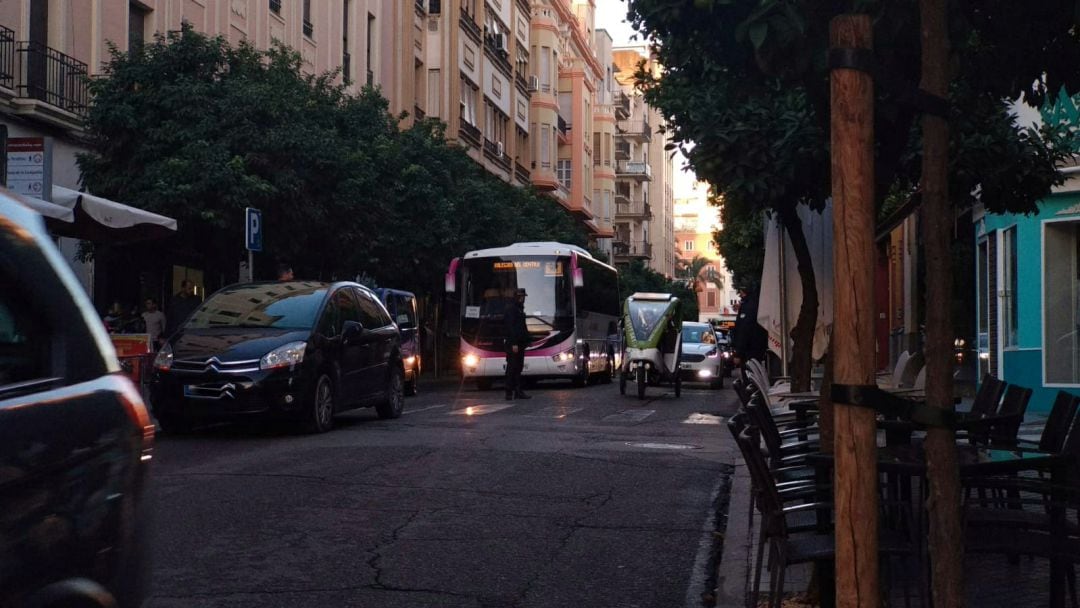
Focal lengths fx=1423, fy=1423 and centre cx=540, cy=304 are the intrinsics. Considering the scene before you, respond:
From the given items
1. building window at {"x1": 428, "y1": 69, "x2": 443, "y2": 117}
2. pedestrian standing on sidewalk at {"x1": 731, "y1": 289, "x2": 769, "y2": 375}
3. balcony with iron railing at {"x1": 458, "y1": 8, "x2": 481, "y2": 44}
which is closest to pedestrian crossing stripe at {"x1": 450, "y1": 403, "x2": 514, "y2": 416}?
pedestrian standing on sidewalk at {"x1": 731, "y1": 289, "x2": 769, "y2": 375}

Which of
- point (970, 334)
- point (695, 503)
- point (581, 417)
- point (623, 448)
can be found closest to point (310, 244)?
point (581, 417)

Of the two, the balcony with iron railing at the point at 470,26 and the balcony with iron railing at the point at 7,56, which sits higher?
the balcony with iron railing at the point at 470,26

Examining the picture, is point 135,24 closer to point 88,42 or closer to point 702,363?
point 88,42

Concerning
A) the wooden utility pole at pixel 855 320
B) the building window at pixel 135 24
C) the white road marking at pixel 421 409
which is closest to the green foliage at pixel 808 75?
the wooden utility pole at pixel 855 320

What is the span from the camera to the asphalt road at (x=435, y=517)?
7.03 metres

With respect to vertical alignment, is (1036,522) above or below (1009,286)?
below

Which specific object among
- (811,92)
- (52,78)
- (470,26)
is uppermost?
(470,26)

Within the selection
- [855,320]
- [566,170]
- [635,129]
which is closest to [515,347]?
[855,320]

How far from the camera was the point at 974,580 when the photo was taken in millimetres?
7105

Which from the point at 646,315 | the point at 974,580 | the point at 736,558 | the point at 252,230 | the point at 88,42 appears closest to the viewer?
the point at 974,580

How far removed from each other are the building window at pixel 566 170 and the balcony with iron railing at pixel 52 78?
175ft

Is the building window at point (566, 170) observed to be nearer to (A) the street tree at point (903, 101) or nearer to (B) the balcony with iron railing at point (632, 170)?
(B) the balcony with iron railing at point (632, 170)

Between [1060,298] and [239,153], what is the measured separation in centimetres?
1367

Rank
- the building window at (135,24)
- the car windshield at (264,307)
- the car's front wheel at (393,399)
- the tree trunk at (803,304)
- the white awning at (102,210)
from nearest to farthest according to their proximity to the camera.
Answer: the tree trunk at (803,304) → the car windshield at (264,307) → the white awning at (102,210) → the car's front wheel at (393,399) → the building window at (135,24)
